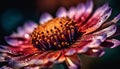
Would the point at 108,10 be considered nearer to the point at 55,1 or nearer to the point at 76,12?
the point at 76,12

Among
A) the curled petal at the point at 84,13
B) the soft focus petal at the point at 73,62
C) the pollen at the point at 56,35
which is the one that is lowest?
the soft focus petal at the point at 73,62

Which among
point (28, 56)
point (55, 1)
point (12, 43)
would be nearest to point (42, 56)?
point (28, 56)

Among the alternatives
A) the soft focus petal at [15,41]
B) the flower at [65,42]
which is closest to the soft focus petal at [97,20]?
the flower at [65,42]

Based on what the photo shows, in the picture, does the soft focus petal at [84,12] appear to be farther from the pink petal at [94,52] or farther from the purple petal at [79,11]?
the pink petal at [94,52]

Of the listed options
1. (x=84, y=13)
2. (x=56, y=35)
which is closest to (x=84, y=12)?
(x=84, y=13)

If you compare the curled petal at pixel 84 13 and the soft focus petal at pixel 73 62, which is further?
the curled petal at pixel 84 13

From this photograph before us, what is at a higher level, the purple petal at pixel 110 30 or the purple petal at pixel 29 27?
the purple petal at pixel 29 27

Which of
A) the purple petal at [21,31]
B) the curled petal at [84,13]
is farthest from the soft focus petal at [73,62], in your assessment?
the purple petal at [21,31]

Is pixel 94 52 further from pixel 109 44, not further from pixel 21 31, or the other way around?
pixel 21 31

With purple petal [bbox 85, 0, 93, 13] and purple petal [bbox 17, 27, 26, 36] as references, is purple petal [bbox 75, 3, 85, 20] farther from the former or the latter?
purple petal [bbox 17, 27, 26, 36]
